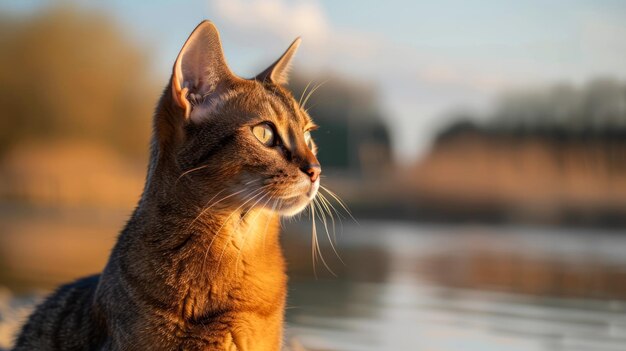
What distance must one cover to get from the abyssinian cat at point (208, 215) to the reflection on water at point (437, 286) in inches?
20.7

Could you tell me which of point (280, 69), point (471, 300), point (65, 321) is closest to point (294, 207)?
point (280, 69)

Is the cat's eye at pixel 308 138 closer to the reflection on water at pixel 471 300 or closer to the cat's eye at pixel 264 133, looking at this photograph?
the cat's eye at pixel 264 133

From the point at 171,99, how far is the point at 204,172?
33cm

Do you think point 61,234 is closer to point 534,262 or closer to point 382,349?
point 534,262

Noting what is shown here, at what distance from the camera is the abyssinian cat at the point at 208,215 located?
3.02m

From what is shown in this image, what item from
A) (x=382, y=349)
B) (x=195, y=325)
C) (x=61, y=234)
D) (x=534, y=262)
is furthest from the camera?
(x=61, y=234)

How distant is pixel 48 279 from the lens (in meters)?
9.55

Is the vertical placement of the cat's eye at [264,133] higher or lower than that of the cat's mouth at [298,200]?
higher

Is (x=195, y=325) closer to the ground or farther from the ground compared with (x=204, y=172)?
closer to the ground

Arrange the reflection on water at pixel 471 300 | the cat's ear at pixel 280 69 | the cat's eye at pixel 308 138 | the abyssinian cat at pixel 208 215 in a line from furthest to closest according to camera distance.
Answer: the reflection on water at pixel 471 300, the cat's ear at pixel 280 69, the cat's eye at pixel 308 138, the abyssinian cat at pixel 208 215

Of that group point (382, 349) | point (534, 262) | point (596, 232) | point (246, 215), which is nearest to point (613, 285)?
point (534, 262)

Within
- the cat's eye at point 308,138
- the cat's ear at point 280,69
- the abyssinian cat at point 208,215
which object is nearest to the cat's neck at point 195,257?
the abyssinian cat at point 208,215

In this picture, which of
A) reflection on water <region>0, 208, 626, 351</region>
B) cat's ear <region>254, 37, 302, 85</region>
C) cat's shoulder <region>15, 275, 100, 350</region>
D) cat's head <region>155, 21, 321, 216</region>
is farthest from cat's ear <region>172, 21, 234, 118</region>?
cat's shoulder <region>15, 275, 100, 350</region>

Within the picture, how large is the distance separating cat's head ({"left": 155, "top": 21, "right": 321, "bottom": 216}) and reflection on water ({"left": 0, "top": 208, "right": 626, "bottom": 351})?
69cm
